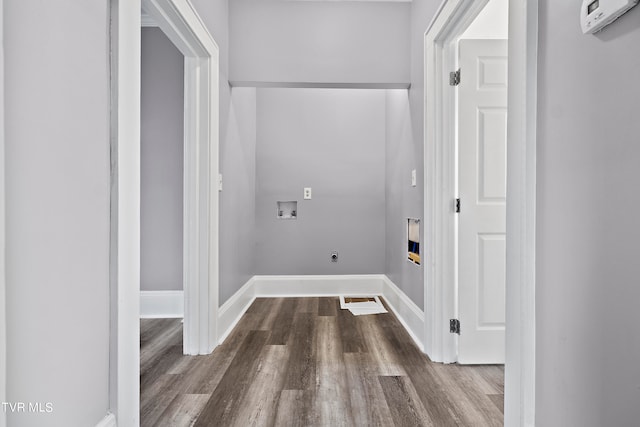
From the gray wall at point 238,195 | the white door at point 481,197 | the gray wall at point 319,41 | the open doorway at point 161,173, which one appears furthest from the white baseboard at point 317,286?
the gray wall at point 319,41

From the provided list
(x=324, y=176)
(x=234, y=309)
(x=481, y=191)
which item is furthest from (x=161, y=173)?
(x=481, y=191)

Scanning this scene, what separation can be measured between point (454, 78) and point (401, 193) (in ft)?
3.74

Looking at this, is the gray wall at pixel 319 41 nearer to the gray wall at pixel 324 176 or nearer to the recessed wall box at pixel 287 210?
the gray wall at pixel 324 176

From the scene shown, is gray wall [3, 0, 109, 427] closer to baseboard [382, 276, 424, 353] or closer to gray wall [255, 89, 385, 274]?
baseboard [382, 276, 424, 353]

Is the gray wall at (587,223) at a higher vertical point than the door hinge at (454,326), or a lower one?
higher

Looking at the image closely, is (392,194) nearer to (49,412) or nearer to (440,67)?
(440,67)

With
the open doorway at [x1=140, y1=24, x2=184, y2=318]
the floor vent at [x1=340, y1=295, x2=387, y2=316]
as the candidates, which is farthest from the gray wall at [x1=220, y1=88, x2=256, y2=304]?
the floor vent at [x1=340, y1=295, x2=387, y2=316]

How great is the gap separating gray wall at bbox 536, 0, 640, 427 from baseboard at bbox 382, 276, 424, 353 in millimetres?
1255

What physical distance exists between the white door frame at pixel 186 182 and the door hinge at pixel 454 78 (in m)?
1.45

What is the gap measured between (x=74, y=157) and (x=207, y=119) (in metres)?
1.29

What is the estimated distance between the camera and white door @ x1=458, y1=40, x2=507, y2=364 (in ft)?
6.79

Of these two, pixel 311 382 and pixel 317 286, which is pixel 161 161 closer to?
pixel 317 286

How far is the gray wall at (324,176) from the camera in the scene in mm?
3863

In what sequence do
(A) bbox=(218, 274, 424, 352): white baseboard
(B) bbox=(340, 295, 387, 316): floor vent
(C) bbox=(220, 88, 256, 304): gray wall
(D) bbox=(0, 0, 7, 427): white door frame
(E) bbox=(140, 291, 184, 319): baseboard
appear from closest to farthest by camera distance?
(D) bbox=(0, 0, 7, 427): white door frame → (C) bbox=(220, 88, 256, 304): gray wall → (E) bbox=(140, 291, 184, 319): baseboard → (B) bbox=(340, 295, 387, 316): floor vent → (A) bbox=(218, 274, 424, 352): white baseboard
